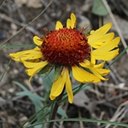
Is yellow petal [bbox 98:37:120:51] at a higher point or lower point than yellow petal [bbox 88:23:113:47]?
lower

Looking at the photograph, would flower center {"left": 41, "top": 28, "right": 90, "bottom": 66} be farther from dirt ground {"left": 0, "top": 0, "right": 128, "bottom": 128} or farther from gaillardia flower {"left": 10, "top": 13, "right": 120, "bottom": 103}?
dirt ground {"left": 0, "top": 0, "right": 128, "bottom": 128}

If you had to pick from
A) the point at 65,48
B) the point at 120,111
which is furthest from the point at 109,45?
the point at 120,111

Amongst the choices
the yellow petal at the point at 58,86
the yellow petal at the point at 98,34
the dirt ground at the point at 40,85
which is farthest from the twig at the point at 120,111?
the yellow petal at the point at 58,86

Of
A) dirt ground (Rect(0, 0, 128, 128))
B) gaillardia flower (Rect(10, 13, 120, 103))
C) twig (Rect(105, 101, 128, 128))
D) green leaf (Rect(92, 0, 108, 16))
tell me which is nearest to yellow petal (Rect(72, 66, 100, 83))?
gaillardia flower (Rect(10, 13, 120, 103))

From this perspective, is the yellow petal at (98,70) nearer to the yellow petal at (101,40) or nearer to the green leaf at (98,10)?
the yellow petal at (101,40)

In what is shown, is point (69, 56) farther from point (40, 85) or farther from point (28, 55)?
point (40, 85)

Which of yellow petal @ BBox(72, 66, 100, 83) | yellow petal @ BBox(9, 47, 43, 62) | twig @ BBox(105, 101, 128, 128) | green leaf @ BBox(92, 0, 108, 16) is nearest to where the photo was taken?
yellow petal @ BBox(72, 66, 100, 83)

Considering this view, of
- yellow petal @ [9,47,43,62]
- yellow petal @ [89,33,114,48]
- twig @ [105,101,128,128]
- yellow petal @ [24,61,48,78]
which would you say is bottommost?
twig @ [105,101,128,128]
